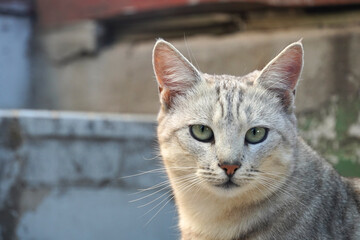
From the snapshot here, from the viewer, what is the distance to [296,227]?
2.74 metres

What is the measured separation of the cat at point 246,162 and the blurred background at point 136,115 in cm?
44

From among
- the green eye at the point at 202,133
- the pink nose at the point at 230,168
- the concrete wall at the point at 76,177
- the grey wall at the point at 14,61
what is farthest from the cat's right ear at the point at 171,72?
the grey wall at the point at 14,61

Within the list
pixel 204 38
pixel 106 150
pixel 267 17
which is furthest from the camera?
pixel 204 38

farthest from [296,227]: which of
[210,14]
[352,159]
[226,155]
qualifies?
[210,14]

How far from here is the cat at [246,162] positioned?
2.71 m

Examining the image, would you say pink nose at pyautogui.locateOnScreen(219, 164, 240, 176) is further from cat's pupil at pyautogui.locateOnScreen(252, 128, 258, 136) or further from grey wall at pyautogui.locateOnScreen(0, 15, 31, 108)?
grey wall at pyautogui.locateOnScreen(0, 15, 31, 108)

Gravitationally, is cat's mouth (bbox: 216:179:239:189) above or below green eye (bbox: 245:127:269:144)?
below

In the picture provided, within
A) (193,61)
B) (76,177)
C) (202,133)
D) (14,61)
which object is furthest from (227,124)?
(14,61)

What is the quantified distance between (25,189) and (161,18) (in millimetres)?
2528

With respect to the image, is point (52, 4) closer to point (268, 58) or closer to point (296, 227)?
point (268, 58)

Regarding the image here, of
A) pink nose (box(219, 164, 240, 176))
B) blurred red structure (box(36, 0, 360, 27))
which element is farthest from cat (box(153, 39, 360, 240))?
blurred red structure (box(36, 0, 360, 27))

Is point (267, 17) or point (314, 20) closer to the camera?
point (314, 20)

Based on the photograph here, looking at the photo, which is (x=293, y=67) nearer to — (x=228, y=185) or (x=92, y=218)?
(x=228, y=185)

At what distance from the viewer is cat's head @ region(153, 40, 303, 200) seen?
2.69 meters
